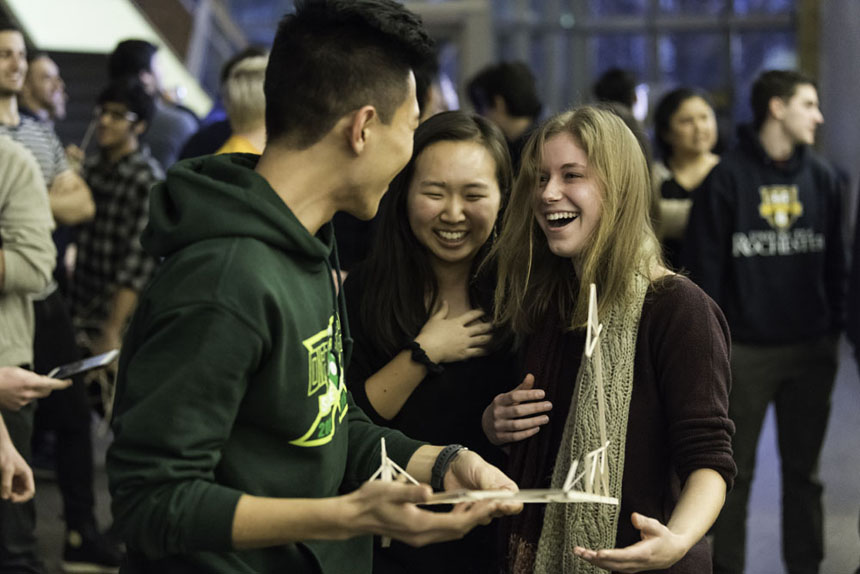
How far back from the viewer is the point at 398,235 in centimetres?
256

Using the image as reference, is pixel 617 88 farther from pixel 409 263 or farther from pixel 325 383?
pixel 325 383

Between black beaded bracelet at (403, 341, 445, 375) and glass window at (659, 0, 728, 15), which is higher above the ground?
glass window at (659, 0, 728, 15)

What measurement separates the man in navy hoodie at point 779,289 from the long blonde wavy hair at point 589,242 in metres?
2.13

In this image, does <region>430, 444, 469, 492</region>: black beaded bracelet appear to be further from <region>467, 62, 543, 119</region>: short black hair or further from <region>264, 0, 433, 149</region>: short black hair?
<region>467, 62, 543, 119</region>: short black hair

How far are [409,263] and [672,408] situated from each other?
2.63 feet

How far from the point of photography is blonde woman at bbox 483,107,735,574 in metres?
1.97

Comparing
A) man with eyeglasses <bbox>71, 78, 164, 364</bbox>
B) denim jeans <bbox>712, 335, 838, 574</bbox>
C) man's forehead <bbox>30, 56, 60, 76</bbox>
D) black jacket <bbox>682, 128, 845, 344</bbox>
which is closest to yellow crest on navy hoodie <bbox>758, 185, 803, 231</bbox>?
black jacket <bbox>682, 128, 845, 344</bbox>

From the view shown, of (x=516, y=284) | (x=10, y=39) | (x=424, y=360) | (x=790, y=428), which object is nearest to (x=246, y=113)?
(x=10, y=39)

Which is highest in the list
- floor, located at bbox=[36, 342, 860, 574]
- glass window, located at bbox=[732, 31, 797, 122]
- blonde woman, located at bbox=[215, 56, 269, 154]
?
glass window, located at bbox=[732, 31, 797, 122]

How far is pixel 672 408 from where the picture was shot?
1.99m

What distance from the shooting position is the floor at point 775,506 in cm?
457

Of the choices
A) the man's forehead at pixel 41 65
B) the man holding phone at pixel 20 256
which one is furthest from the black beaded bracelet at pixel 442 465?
the man's forehead at pixel 41 65

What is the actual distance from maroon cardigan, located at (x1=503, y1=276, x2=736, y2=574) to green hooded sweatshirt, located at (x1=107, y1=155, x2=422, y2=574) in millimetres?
557

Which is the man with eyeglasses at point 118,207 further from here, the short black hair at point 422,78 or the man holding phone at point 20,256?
the short black hair at point 422,78
